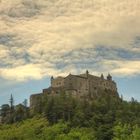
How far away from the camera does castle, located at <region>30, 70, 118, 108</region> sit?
166875mm

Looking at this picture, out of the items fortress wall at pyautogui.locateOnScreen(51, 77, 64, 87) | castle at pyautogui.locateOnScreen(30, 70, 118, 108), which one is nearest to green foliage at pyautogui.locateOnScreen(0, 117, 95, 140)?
castle at pyautogui.locateOnScreen(30, 70, 118, 108)

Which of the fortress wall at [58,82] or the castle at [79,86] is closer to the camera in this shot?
the castle at [79,86]

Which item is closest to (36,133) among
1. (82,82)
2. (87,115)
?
(87,115)

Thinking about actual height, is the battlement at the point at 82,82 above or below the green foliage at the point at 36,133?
above

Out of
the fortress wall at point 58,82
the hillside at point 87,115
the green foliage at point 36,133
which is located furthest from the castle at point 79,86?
the green foliage at point 36,133

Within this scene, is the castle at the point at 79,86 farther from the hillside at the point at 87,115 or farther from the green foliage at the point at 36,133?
the green foliage at the point at 36,133

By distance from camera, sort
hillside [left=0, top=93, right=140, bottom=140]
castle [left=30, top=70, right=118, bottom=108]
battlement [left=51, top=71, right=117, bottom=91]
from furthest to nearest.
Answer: battlement [left=51, top=71, right=117, bottom=91] → castle [left=30, top=70, right=118, bottom=108] → hillside [left=0, top=93, right=140, bottom=140]

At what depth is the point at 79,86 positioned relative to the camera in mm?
172625

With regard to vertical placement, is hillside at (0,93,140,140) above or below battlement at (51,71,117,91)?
below

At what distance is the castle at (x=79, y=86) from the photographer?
167 metres

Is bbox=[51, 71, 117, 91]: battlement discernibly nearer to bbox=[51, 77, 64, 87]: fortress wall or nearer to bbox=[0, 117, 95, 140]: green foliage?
bbox=[51, 77, 64, 87]: fortress wall

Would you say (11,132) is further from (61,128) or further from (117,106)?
(117,106)

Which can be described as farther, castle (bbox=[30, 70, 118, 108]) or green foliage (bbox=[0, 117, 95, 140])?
castle (bbox=[30, 70, 118, 108])

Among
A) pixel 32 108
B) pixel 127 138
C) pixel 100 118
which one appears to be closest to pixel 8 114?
pixel 32 108
